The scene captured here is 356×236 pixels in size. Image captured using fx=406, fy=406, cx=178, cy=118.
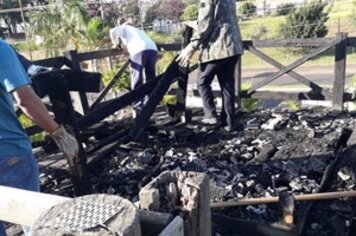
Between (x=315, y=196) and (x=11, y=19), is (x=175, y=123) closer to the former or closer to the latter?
(x=315, y=196)

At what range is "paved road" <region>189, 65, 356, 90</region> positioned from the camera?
1755 centimetres

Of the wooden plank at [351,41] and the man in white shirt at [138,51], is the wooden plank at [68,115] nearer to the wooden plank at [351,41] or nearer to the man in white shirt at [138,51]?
the man in white shirt at [138,51]

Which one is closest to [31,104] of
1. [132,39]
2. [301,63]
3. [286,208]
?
[286,208]

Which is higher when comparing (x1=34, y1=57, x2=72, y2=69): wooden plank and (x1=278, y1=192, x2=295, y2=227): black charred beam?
(x1=34, y1=57, x2=72, y2=69): wooden plank

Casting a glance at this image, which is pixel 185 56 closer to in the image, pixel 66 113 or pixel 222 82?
pixel 222 82

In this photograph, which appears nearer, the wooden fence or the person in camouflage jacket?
the person in camouflage jacket

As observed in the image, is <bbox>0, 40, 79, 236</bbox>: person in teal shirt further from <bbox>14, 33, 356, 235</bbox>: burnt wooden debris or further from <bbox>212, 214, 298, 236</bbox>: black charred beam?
<bbox>212, 214, 298, 236</bbox>: black charred beam

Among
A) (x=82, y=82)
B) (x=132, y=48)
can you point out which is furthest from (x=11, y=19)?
(x=82, y=82)

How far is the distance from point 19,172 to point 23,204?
1.13m

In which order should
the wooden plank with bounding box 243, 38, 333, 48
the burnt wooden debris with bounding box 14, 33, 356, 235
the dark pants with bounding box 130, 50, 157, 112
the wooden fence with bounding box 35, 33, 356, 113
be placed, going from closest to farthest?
the burnt wooden debris with bounding box 14, 33, 356, 235 → the wooden fence with bounding box 35, 33, 356, 113 → the wooden plank with bounding box 243, 38, 333, 48 → the dark pants with bounding box 130, 50, 157, 112

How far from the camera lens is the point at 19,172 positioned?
8.02 feet

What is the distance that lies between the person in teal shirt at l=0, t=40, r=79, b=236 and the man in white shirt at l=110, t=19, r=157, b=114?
3739mm

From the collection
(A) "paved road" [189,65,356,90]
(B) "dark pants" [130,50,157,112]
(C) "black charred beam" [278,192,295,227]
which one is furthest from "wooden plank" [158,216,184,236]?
(A) "paved road" [189,65,356,90]

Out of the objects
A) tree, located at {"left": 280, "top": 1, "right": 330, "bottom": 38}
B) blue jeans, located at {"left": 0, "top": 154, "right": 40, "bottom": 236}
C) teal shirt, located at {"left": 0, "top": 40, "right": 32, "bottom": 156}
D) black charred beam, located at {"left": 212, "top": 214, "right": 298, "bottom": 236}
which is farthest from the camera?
tree, located at {"left": 280, "top": 1, "right": 330, "bottom": 38}
